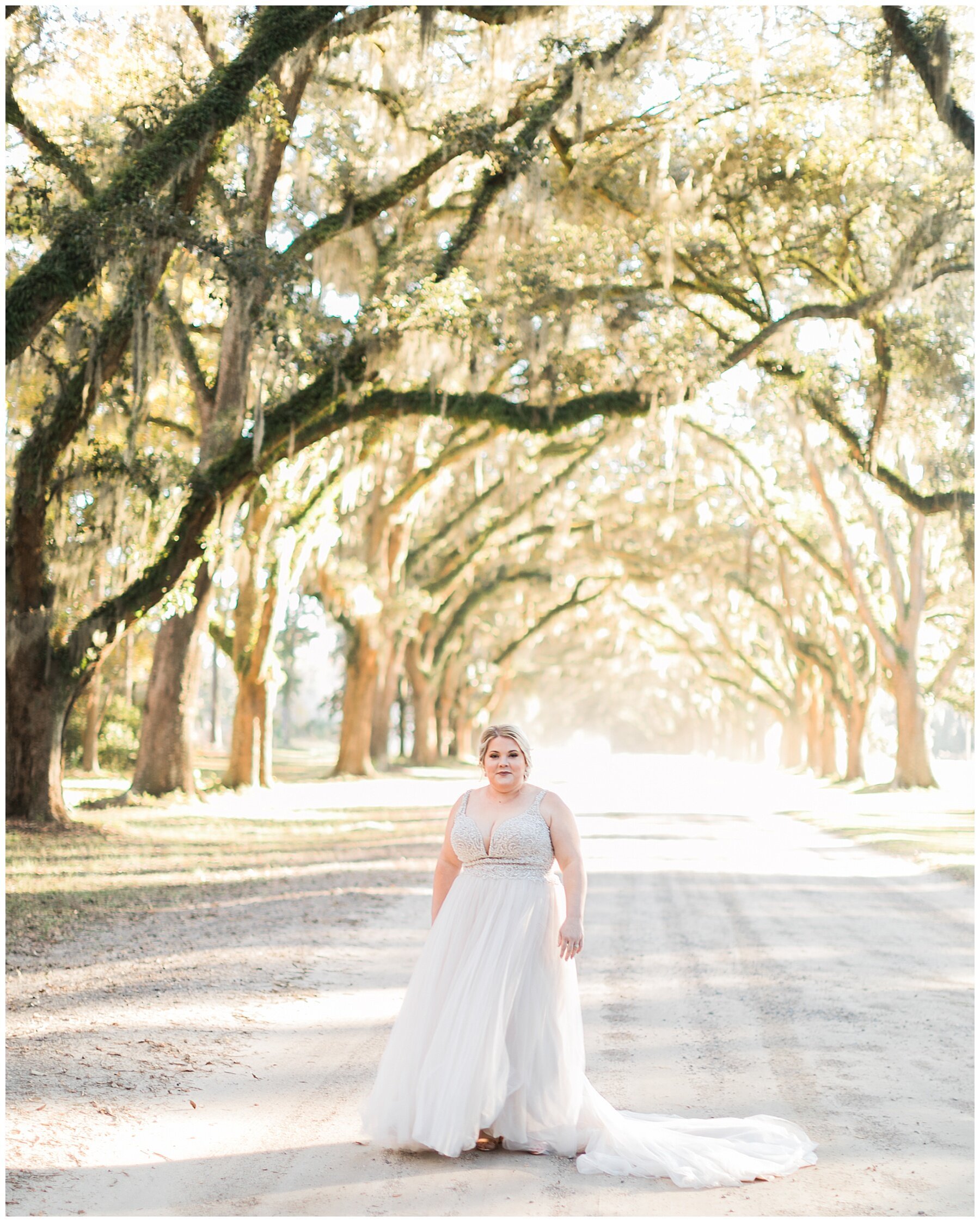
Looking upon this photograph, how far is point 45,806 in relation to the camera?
1438 centimetres

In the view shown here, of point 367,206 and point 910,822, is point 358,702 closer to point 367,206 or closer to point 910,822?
point 910,822

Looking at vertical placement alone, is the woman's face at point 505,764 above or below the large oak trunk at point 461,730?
above

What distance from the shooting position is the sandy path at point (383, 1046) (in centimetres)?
400

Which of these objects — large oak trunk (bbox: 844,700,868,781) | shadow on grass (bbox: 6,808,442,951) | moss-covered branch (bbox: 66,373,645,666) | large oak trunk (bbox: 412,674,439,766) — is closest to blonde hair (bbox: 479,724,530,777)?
shadow on grass (bbox: 6,808,442,951)

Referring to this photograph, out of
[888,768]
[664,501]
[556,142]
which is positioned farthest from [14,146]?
[888,768]

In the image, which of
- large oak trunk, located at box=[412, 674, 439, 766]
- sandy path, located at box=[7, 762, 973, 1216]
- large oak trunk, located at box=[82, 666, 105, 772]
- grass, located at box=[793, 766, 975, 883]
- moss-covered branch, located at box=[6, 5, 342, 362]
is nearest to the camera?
sandy path, located at box=[7, 762, 973, 1216]

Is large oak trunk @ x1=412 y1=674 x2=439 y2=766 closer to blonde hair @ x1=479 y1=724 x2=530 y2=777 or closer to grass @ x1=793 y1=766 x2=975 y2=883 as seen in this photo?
grass @ x1=793 y1=766 x2=975 y2=883

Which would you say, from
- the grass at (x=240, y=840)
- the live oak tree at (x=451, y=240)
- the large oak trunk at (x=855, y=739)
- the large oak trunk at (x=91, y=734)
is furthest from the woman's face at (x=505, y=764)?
the large oak trunk at (x=855, y=739)

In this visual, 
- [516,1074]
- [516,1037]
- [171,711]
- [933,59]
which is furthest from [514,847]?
[171,711]

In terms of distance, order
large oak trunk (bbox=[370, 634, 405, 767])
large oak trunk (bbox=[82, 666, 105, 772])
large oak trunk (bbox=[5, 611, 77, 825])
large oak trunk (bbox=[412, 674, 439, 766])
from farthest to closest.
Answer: large oak trunk (bbox=[412, 674, 439, 766]), large oak trunk (bbox=[370, 634, 405, 767]), large oak trunk (bbox=[82, 666, 105, 772]), large oak trunk (bbox=[5, 611, 77, 825])

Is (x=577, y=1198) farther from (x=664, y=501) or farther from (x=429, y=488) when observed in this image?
(x=664, y=501)

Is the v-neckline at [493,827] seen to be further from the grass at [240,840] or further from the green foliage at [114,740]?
the green foliage at [114,740]

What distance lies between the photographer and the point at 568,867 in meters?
4.66

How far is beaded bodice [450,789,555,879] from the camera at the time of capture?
4676 millimetres
